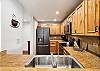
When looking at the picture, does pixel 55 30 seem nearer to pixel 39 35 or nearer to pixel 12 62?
pixel 39 35

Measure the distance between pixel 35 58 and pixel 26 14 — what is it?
16.7 ft

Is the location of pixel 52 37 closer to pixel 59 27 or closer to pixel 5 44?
pixel 59 27

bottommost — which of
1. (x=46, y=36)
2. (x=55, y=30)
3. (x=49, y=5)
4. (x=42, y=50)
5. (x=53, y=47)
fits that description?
(x=42, y=50)

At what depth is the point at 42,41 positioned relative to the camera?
9.46 m

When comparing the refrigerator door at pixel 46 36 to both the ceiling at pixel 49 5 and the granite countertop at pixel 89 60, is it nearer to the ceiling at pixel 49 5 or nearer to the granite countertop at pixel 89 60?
the ceiling at pixel 49 5

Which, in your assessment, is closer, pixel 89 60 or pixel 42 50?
pixel 89 60

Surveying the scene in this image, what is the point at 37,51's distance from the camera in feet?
30.2

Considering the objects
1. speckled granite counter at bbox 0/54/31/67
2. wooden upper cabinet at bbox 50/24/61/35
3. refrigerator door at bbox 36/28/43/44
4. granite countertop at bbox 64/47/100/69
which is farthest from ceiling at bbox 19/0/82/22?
wooden upper cabinet at bbox 50/24/61/35

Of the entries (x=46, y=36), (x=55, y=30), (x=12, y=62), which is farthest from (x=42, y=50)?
(x=12, y=62)

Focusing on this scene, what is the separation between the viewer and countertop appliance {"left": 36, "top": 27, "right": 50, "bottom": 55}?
30.2ft

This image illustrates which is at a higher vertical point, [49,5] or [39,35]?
[49,5]

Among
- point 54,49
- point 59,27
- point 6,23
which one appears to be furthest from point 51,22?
point 6,23

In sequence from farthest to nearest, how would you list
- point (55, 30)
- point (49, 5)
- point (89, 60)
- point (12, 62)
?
point (55, 30), point (49, 5), point (89, 60), point (12, 62)

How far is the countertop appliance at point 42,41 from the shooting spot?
30.2 feet
